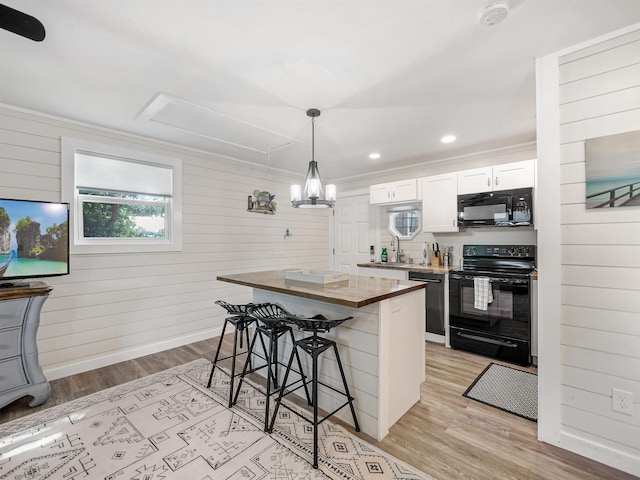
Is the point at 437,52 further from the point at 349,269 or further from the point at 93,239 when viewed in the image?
the point at 349,269

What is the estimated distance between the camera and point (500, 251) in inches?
148

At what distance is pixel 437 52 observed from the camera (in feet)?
6.31

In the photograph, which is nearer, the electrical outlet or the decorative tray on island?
the electrical outlet

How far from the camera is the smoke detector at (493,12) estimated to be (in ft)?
4.88

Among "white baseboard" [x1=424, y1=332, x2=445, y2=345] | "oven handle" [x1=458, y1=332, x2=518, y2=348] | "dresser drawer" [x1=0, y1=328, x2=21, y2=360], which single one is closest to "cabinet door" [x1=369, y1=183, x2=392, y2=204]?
"white baseboard" [x1=424, y1=332, x2=445, y2=345]

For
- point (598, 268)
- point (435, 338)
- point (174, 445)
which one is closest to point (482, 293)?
point (435, 338)

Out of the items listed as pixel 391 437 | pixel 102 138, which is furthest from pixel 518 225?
pixel 102 138

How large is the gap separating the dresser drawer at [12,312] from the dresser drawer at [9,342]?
5cm

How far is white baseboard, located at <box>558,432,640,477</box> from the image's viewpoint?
5.57 feet

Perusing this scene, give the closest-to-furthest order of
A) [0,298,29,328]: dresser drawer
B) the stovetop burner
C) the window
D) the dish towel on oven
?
1. [0,298,29,328]: dresser drawer
2. the window
3. the dish towel on oven
4. the stovetop burner

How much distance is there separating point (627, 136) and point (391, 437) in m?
2.35

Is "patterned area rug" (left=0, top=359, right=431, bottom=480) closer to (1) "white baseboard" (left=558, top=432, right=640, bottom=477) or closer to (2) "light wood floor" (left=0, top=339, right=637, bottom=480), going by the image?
(2) "light wood floor" (left=0, top=339, right=637, bottom=480)

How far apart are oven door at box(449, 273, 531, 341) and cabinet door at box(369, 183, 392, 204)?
1579 mm

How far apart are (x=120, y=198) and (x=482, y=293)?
168 inches
